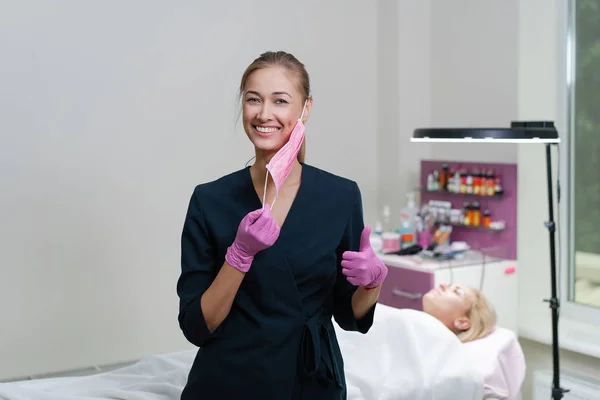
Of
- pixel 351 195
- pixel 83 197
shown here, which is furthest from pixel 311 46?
pixel 351 195

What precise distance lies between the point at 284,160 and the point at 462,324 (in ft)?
5.18

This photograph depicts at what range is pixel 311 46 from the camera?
3.74 meters

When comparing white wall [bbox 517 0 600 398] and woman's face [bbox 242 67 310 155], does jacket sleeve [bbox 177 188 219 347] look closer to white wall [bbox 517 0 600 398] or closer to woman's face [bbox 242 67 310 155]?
woman's face [bbox 242 67 310 155]

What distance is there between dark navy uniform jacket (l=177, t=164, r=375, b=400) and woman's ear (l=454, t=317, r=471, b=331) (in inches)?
54.4

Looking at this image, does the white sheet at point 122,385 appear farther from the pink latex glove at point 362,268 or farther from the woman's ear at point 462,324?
the woman's ear at point 462,324

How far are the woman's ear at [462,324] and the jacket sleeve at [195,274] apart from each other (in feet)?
5.08

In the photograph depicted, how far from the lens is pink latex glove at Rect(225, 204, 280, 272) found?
125cm

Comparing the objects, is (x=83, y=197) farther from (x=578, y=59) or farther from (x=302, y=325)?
(x=578, y=59)

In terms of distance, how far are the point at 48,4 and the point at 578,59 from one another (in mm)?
2242

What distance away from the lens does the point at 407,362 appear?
2.36 metres

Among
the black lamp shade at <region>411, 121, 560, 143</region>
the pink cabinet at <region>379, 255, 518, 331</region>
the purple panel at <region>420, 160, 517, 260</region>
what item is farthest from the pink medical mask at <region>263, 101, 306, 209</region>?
the purple panel at <region>420, 160, 517, 260</region>

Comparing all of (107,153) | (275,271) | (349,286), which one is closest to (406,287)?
(107,153)

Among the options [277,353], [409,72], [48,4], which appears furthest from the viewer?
[409,72]

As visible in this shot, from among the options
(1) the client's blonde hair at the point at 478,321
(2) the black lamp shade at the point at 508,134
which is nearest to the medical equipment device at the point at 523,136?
(2) the black lamp shade at the point at 508,134
